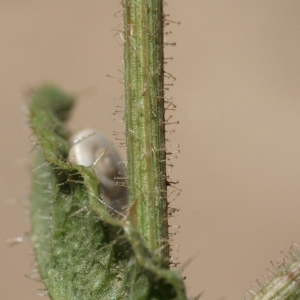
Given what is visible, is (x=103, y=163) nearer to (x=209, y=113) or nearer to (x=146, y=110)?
(x=146, y=110)

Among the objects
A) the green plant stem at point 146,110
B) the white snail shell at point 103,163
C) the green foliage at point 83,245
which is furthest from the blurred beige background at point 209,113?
the green plant stem at point 146,110

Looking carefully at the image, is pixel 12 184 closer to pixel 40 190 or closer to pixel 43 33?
pixel 43 33

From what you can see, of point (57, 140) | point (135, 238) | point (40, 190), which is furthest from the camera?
point (40, 190)

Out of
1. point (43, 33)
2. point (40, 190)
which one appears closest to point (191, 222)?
point (43, 33)

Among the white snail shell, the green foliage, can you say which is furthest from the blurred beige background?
the green foliage

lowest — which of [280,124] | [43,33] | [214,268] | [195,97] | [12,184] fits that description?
[214,268]

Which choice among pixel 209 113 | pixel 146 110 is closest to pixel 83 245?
pixel 146 110
